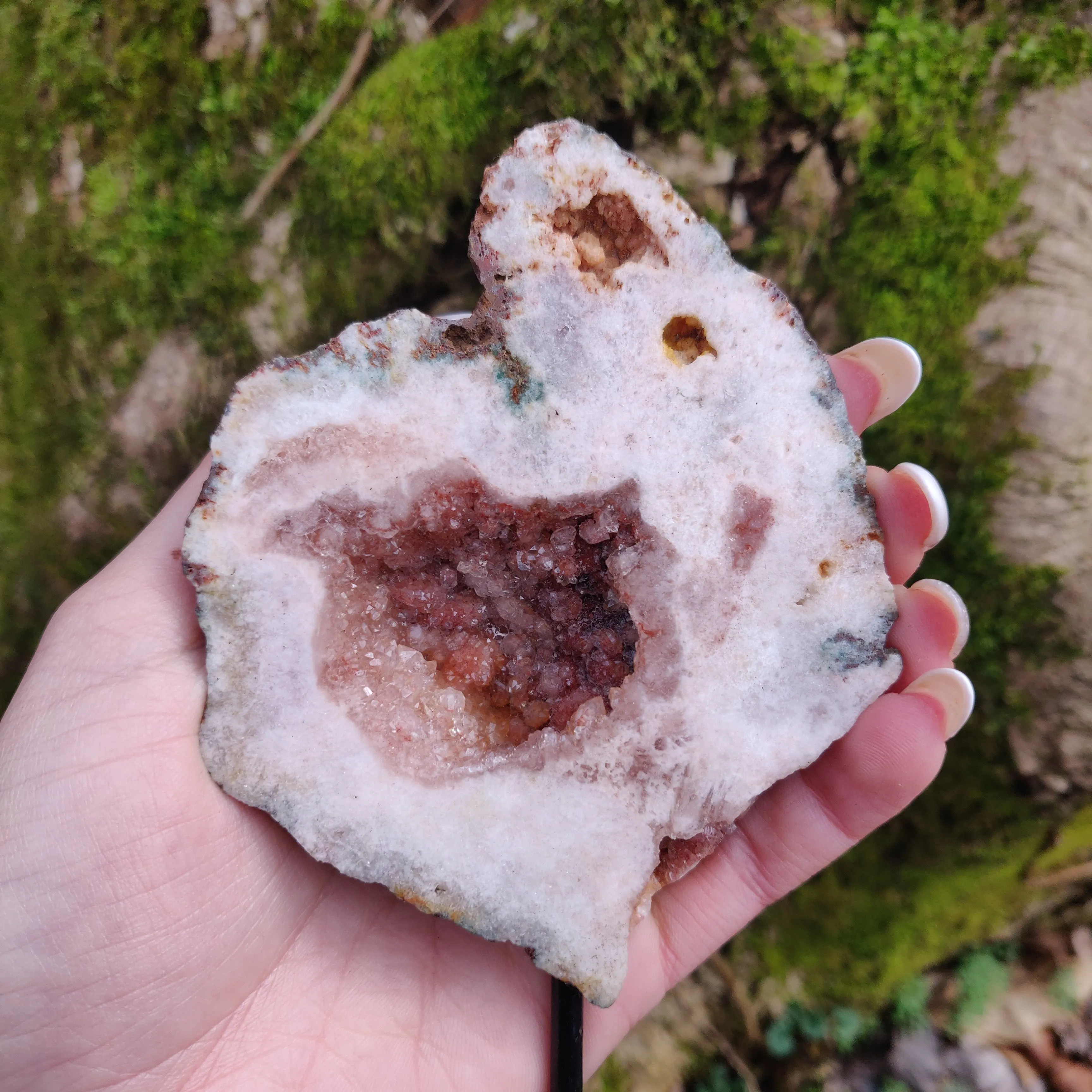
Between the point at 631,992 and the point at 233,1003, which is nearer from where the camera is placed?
the point at 233,1003

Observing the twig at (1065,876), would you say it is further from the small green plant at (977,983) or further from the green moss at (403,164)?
the green moss at (403,164)

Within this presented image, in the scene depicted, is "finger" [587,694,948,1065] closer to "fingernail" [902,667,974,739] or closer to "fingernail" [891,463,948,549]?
"fingernail" [902,667,974,739]

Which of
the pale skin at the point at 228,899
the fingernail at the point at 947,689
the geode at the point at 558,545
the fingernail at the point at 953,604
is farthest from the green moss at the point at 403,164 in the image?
the fingernail at the point at 947,689

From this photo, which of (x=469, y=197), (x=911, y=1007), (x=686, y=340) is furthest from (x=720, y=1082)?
(x=469, y=197)

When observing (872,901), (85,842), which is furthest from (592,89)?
(872,901)

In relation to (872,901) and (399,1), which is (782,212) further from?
(872,901)

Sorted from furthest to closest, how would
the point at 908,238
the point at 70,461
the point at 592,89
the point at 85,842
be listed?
the point at 70,461
the point at 908,238
the point at 592,89
the point at 85,842

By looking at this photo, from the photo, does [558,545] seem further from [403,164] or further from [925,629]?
[403,164]

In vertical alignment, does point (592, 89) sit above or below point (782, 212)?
above
